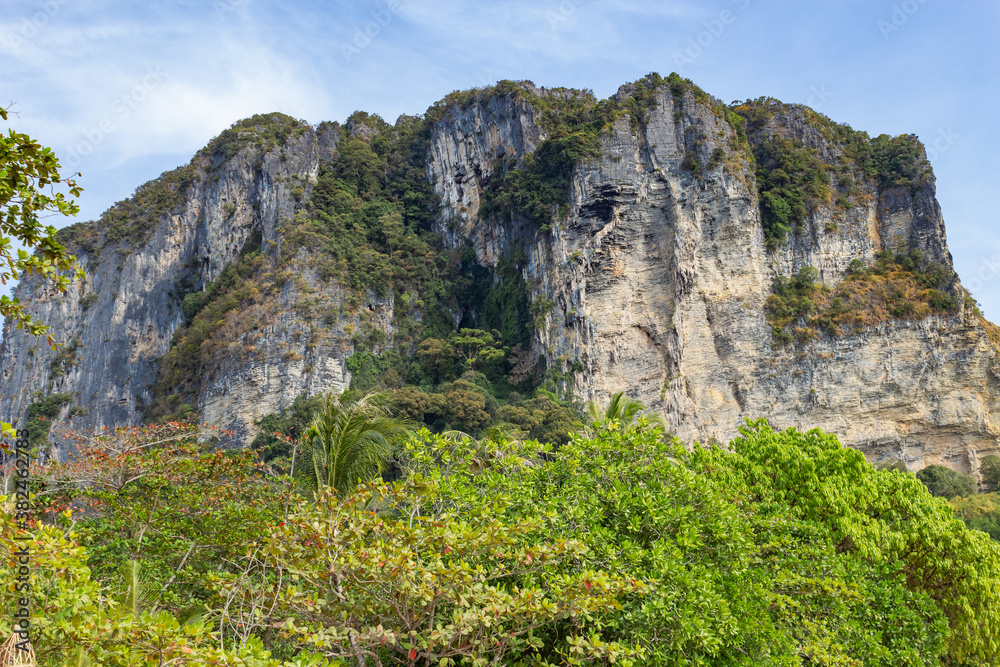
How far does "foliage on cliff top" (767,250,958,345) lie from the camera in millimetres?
41031

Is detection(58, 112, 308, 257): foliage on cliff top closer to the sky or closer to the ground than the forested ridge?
closer to the sky

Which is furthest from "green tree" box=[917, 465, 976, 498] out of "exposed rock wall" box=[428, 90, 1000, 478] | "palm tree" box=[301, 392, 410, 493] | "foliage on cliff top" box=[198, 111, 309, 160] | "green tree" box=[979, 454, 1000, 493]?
"foliage on cliff top" box=[198, 111, 309, 160]

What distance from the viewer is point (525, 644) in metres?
6.16

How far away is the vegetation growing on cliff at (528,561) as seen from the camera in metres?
5.46

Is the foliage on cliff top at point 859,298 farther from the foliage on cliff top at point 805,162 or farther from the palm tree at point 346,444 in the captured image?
the palm tree at point 346,444

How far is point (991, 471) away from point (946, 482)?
453cm

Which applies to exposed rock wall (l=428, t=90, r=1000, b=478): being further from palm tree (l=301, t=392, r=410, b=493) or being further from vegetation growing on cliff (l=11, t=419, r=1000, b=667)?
palm tree (l=301, t=392, r=410, b=493)

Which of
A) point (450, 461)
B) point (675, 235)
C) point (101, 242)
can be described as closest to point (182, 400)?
point (101, 242)

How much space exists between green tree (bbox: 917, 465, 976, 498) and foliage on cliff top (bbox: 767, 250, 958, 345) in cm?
867

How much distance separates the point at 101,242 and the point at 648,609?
5959cm

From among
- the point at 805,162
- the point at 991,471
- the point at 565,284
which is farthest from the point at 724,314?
the point at 991,471

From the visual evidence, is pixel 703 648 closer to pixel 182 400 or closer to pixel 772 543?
pixel 772 543

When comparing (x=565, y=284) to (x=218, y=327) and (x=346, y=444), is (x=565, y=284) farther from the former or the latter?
(x=346, y=444)

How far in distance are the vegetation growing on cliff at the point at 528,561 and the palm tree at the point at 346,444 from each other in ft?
2.69
